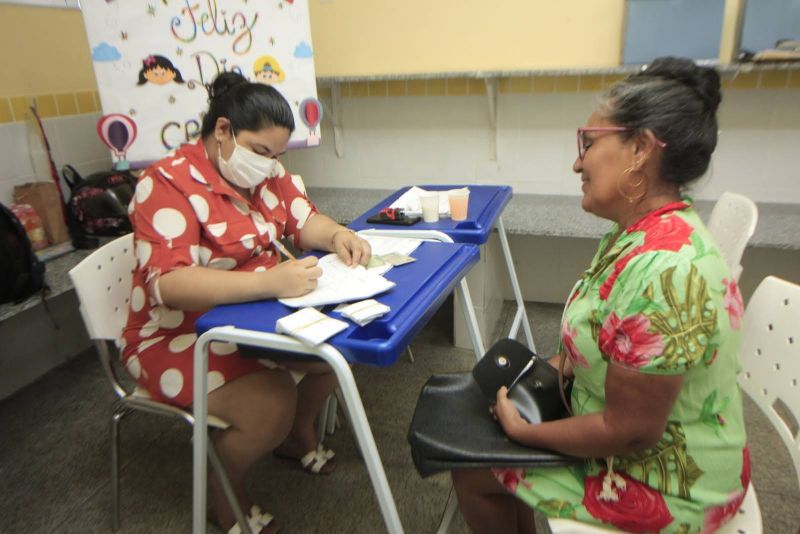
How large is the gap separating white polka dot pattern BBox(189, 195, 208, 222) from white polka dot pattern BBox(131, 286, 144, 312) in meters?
0.26

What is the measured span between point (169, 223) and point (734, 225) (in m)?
1.67

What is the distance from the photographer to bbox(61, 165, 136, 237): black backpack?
2.18 m

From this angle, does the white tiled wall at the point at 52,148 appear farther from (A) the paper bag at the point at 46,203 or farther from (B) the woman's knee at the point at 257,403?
(B) the woman's knee at the point at 257,403

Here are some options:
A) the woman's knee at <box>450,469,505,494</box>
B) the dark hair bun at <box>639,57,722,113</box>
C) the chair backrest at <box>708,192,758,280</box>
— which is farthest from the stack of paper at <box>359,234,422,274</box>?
the chair backrest at <box>708,192,758,280</box>

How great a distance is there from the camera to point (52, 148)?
232 centimetres

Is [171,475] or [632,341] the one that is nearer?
[632,341]

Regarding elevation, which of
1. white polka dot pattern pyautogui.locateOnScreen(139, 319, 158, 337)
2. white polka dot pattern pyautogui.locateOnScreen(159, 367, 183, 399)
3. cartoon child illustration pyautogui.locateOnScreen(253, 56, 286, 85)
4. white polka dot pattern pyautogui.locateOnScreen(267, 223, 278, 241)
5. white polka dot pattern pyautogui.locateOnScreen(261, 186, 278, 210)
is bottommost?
white polka dot pattern pyautogui.locateOnScreen(159, 367, 183, 399)

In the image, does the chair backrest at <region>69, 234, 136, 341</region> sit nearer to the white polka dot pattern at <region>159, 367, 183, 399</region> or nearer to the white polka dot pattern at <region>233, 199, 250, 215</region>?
the white polka dot pattern at <region>159, 367, 183, 399</region>

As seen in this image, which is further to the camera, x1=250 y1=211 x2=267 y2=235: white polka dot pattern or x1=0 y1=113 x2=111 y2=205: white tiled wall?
x1=0 y1=113 x2=111 y2=205: white tiled wall

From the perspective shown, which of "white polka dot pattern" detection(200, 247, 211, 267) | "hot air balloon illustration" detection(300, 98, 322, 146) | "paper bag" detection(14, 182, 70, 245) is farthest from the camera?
"hot air balloon illustration" detection(300, 98, 322, 146)

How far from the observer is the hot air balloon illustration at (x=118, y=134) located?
1.91m

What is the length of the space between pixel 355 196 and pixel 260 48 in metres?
0.87

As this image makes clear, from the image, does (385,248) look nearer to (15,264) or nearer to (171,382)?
(171,382)

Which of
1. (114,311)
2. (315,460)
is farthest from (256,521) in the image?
(114,311)
